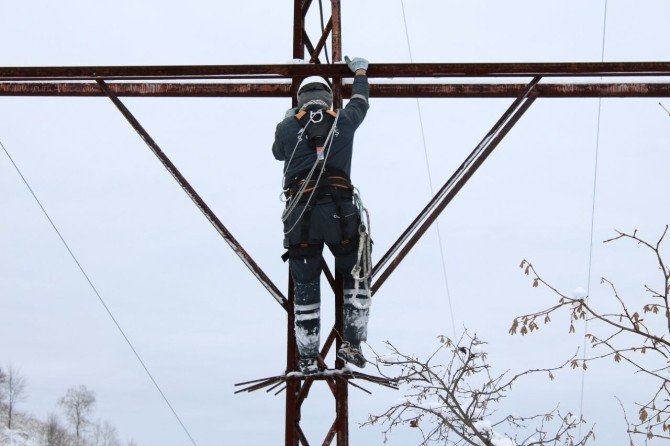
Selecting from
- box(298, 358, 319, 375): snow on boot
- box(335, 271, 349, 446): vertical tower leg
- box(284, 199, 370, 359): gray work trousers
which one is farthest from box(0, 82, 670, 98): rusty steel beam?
box(298, 358, 319, 375): snow on boot

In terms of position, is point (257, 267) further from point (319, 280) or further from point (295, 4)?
point (295, 4)

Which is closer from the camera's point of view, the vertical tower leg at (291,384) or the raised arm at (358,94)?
the raised arm at (358,94)

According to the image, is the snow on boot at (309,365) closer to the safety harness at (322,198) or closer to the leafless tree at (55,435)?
the safety harness at (322,198)

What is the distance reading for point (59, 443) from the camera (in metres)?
79.1

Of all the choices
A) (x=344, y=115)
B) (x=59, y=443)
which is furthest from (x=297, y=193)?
(x=59, y=443)

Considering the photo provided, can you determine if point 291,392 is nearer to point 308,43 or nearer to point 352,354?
point 352,354

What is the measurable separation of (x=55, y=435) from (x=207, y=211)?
79.5m

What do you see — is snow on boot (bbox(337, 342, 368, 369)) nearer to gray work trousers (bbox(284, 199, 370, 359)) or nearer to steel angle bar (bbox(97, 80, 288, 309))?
gray work trousers (bbox(284, 199, 370, 359))

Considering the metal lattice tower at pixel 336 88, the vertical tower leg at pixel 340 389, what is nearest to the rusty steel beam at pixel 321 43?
the metal lattice tower at pixel 336 88

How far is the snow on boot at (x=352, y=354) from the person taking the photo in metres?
6.61

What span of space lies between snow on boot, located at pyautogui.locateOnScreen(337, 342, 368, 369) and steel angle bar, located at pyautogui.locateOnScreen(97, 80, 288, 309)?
0.66 meters

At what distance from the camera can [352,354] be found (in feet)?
21.8

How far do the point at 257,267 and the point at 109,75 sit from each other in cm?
207

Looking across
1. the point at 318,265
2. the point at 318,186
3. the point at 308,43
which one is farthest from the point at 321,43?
the point at 318,265
